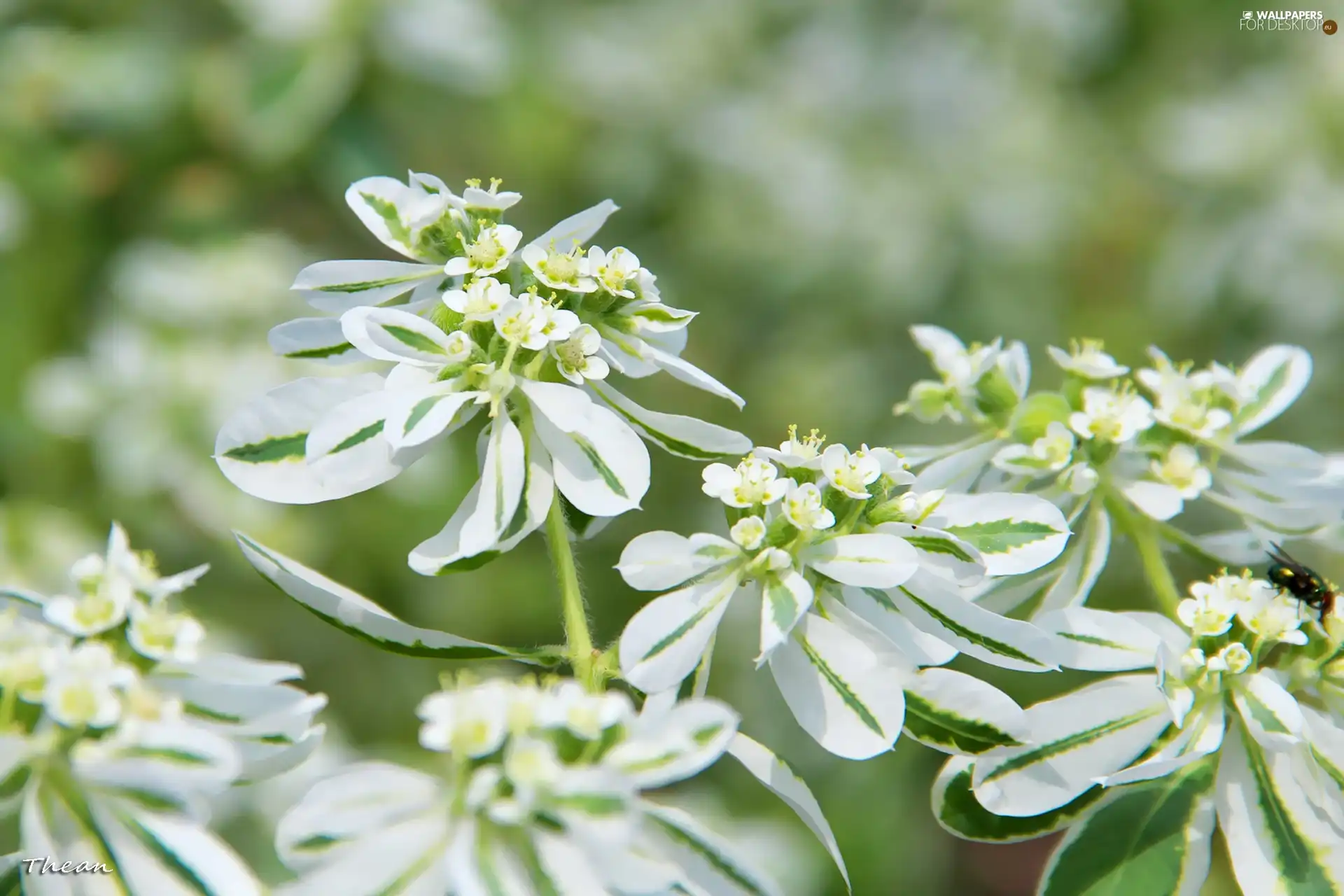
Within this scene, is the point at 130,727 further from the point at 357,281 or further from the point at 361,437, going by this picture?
the point at 357,281

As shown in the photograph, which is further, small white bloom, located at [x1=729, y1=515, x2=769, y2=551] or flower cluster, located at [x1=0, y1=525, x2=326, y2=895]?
small white bloom, located at [x1=729, y1=515, x2=769, y2=551]

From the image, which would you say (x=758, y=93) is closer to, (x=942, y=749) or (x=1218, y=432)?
(x=1218, y=432)

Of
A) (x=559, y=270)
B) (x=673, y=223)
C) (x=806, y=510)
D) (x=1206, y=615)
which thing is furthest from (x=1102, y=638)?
(x=673, y=223)

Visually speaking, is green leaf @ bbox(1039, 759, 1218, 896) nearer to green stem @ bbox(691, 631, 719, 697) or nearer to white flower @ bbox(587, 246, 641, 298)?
green stem @ bbox(691, 631, 719, 697)

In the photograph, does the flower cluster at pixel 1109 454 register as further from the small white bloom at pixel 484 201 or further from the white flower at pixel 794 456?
the small white bloom at pixel 484 201

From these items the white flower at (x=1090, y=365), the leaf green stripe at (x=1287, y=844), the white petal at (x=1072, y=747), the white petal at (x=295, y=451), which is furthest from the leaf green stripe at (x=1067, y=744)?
the white petal at (x=295, y=451)

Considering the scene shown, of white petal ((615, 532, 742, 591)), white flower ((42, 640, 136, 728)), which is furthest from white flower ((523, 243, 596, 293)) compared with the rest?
white flower ((42, 640, 136, 728))

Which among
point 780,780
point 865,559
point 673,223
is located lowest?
point 780,780

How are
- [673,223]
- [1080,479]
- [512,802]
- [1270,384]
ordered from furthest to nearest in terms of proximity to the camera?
[673,223] → [1270,384] → [1080,479] → [512,802]
